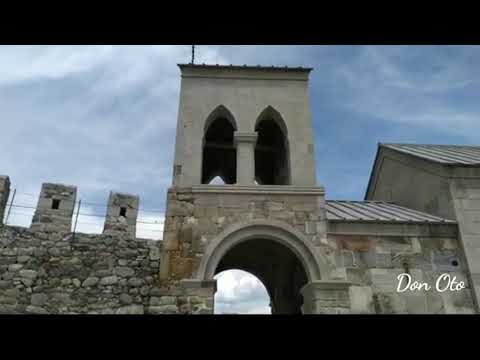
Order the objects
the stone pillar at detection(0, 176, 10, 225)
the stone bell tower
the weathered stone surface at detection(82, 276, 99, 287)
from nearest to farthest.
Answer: the stone bell tower → the weathered stone surface at detection(82, 276, 99, 287) → the stone pillar at detection(0, 176, 10, 225)

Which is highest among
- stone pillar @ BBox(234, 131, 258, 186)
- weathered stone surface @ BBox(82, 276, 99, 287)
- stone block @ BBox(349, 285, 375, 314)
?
stone pillar @ BBox(234, 131, 258, 186)

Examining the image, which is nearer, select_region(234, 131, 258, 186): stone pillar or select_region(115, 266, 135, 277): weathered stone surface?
select_region(115, 266, 135, 277): weathered stone surface

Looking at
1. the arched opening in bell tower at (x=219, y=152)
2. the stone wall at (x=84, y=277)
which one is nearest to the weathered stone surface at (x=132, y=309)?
the stone wall at (x=84, y=277)

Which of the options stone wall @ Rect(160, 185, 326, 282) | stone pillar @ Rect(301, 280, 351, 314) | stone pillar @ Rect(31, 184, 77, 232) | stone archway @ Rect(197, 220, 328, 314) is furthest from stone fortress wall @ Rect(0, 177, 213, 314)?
stone pillar @ Rect(301, 280, 351, 314)

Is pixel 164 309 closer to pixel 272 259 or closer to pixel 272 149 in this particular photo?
pixel 272 259

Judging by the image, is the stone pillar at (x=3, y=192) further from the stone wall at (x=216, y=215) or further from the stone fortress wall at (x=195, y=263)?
the stone wall at (x=216, y=215)

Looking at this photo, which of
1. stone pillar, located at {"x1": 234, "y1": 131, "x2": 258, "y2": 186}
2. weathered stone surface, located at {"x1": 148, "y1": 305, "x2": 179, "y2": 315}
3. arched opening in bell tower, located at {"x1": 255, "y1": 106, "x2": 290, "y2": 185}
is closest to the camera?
weathered stone surface, located at {"x1": 148, "y1": 305, "x2": 179, "y2": 315}

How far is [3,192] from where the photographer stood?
22.1 feet

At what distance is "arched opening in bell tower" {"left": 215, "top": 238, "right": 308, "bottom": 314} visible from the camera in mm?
7605

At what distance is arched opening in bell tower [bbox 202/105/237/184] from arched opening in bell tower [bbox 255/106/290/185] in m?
0.61

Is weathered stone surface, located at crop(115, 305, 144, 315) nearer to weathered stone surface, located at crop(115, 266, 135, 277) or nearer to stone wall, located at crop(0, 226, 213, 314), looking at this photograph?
stone wall, located at crop(0, 226, 213, 314)
